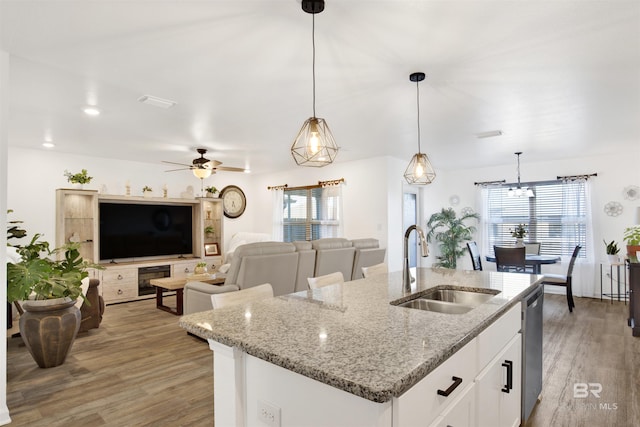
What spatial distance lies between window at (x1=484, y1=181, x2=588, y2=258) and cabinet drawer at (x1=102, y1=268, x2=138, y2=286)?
6583mm

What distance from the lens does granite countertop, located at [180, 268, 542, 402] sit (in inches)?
39.2

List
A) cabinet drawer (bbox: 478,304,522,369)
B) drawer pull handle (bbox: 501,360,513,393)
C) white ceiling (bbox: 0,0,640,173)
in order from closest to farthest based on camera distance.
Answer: cabinet drawer (bbox: 478,304,522,369)
drawer pull handle (bbox: 501,360,513,393)
white ceiling (bbox: 0,0,640,173)

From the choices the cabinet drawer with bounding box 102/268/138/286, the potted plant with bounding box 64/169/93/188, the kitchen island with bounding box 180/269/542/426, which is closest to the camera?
the kitchen island with bounding box 180/269/542/426

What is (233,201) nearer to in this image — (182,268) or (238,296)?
(182,268)

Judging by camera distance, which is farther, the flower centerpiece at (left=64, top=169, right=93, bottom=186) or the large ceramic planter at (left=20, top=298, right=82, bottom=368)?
the flower centerpiece at (left=64, top=169, right=93, bottom=186)

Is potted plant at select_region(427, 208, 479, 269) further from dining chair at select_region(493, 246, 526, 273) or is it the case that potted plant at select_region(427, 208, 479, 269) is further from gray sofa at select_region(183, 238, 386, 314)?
gray sofa at select_region(183, 238, 386, 314)

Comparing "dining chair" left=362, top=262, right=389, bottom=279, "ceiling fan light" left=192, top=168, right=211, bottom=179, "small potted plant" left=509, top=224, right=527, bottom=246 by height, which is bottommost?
"dining chair" left=362, top=262, right=389, bottom=279

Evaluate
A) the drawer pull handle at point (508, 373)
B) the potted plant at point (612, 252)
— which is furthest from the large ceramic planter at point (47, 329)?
the potted plant at point (612, 252)

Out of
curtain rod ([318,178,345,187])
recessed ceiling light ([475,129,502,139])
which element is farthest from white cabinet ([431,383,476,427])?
curtain rod ([318,178,345,187])

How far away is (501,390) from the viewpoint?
70.7 inches

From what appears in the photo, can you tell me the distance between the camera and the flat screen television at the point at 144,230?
6.12 m

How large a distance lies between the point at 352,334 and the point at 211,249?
6.59 metres

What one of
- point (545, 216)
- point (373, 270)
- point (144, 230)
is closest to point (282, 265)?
point (373, 270)

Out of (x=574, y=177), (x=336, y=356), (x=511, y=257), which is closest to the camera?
(x=336, y=356)
